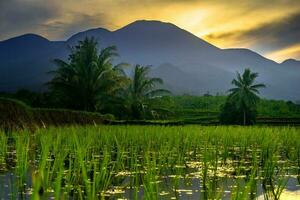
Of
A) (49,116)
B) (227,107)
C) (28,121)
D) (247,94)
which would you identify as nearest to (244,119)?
(227,107)

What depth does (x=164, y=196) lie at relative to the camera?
16.1 ft

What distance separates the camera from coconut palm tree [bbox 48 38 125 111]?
36.6 meters

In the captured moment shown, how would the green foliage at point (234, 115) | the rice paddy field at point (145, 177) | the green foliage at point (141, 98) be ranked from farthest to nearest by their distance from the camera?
1. the green foliage at point (234, 115)
2. the green foliage at point (141, 98)
3. the rice paddy field at point (145, 177)

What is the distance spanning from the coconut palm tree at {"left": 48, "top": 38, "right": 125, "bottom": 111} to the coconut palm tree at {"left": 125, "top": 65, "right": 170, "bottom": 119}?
5.99 ft

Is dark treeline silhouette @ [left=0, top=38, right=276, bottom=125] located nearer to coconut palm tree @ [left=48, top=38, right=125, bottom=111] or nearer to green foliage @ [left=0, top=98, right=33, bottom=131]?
coconut palm tree @ [left=48, top=38, right=125, bottom=111]

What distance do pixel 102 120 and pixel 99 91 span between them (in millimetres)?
9675

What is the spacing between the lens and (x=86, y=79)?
37.1 metres

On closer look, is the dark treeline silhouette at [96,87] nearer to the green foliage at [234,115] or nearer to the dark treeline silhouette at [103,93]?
the dark treeline silhouette at [103,93]

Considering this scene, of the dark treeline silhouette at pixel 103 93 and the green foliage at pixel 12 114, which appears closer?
the green foliage at pixel 12 114

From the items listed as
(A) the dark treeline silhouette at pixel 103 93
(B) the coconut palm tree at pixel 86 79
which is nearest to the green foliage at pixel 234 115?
(A) the dark treeline silhouette at pixel 103 93

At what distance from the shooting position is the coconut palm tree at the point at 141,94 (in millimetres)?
39281

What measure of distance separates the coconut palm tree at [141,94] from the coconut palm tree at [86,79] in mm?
1826

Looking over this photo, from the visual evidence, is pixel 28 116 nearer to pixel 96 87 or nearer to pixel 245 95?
pixel 96 87

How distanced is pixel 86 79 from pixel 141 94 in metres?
6.15
